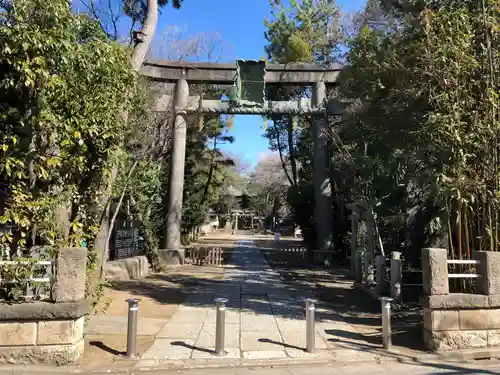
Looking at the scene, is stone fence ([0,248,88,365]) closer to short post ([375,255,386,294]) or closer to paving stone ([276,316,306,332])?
paving stone ([276,316,306,332])

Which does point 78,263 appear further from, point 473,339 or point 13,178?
point 473,339

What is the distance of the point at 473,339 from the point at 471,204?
2.32 m

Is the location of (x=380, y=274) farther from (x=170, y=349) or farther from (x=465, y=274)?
(x=170, y=349)

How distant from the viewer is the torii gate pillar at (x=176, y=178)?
20062mm

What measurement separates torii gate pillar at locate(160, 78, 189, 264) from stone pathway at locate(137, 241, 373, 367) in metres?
7.29

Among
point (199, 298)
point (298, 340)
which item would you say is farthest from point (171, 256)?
point (298, 340)

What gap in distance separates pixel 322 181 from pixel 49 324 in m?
16.3

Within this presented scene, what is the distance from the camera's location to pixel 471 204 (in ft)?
26.2

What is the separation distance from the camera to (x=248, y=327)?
333 inches

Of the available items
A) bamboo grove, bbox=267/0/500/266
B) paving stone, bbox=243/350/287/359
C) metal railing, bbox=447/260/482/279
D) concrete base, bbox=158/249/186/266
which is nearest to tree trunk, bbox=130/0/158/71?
bamboo grove, bbox=267/0/500/266

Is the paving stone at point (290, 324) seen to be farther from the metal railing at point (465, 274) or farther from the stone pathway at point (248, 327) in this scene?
the metal railing at point (465, 274)

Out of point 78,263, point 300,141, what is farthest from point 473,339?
point 300,141

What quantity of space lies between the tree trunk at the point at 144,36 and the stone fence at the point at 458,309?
26.5 feet

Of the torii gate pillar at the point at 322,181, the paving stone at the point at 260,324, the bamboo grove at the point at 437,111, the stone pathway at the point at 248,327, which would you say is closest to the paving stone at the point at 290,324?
the stone pathway at the point at 248,327
